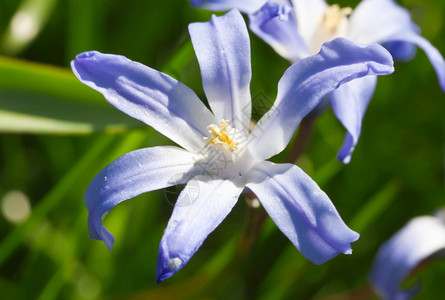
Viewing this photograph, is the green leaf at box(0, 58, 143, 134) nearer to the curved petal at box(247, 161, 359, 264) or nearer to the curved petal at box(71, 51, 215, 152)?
the curved petal at box(71, 51, 215, 152)

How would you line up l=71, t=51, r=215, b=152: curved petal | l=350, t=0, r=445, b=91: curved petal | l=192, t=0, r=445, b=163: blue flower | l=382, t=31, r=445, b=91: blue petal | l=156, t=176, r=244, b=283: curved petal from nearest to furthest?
l=156, t=176, r=244, b=283: curved petal
l=71, t=51, r=215, b=152: curved petal
l=192, t=0, r=445, b=163: blue flower
l=382, t=31, r=445, b=91: blue petal
l=350, t=0, r=445, b=91: curved petal

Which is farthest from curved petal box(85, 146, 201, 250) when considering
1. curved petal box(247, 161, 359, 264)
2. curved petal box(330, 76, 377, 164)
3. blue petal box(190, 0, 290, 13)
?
blue petal box(190, 0, 290, 13)

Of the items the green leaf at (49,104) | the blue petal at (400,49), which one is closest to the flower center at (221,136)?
the green leaf at (49,104)

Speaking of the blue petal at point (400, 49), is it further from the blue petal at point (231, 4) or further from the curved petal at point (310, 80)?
the curved petal at point (310, 80)

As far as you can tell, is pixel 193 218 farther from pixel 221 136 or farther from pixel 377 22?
pixel 377 22

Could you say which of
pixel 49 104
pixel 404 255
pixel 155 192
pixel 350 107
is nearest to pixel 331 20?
pixel 350 107
